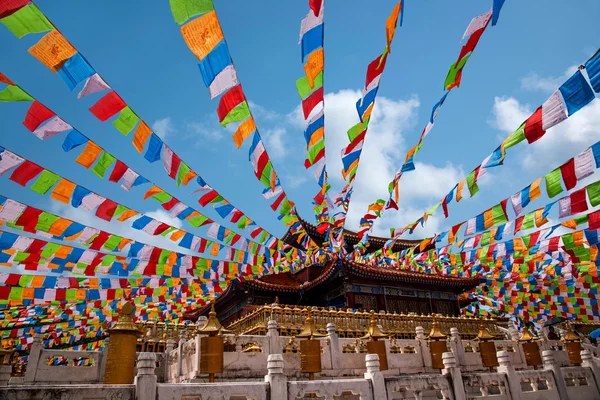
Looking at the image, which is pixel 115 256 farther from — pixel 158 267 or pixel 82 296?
pixel 82 296

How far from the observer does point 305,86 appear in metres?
7.45

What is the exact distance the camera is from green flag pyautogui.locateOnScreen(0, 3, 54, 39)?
542 centimetres

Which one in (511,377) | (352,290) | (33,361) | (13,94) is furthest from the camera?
(352,290)

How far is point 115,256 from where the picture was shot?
13.1 meters

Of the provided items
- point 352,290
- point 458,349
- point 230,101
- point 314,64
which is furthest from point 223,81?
point 352,290

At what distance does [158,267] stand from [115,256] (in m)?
1.51

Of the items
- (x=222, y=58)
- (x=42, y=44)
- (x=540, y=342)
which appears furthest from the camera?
(x=540, y=342)

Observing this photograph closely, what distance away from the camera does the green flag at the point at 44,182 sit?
928 cm

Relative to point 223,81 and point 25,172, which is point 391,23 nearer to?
point 223,81

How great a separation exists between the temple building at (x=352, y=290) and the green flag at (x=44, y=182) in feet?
35.8

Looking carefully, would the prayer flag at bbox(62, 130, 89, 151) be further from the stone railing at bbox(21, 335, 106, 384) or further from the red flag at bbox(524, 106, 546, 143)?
the red flag at bbox(524, 106, 546, 143)

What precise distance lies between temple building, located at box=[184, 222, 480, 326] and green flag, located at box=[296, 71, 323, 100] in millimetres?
11240

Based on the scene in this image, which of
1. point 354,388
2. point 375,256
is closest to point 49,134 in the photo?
point 354,388

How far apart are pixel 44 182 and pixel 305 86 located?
6.78m
